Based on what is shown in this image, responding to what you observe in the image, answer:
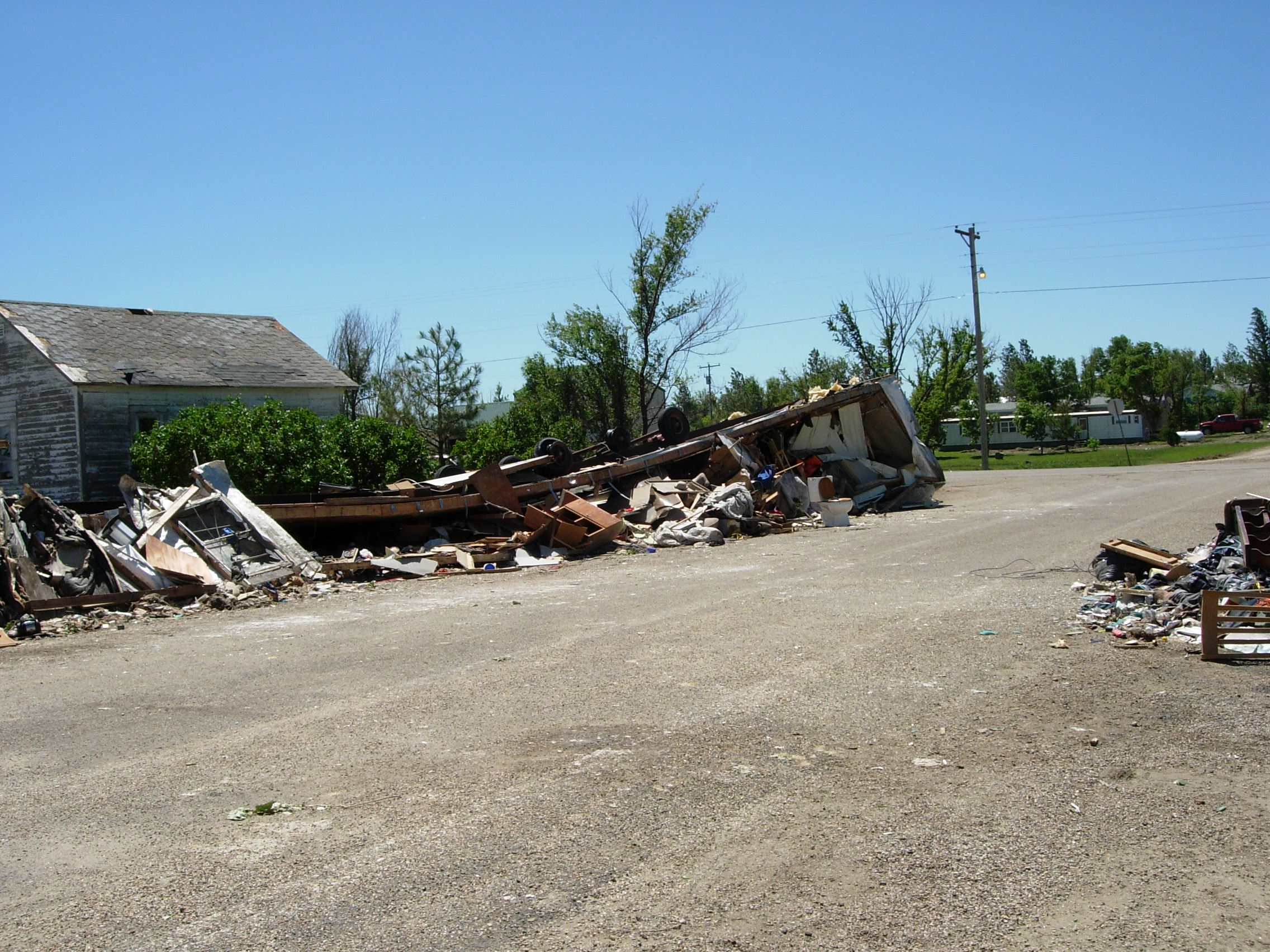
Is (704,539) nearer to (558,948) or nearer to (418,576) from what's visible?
(418,576)

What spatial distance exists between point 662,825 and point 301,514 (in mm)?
11409

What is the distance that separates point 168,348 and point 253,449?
304 inches

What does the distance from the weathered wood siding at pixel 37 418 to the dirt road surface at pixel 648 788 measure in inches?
563

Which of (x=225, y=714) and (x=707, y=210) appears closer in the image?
(x=225, y=714)

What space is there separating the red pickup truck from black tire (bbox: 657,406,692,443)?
61348 millimetres

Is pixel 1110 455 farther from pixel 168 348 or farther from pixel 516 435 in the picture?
pixel 168 348

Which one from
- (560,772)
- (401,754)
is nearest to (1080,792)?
(560,772)

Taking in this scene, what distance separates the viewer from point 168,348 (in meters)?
24.9

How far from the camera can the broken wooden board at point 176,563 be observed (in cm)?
1226

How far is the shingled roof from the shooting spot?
2292cm

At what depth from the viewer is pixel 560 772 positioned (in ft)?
17.1

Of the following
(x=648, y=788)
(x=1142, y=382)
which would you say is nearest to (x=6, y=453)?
(x=648, y=788)

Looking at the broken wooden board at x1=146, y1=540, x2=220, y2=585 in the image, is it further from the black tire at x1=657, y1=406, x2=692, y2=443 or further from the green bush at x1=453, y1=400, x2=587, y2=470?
the green bush at x1=453, y1=400, x2=587, y2=470

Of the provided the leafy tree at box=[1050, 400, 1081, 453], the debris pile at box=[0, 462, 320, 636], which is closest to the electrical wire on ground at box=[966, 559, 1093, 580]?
the debris pile at box=[0, 462, 320, 636]
